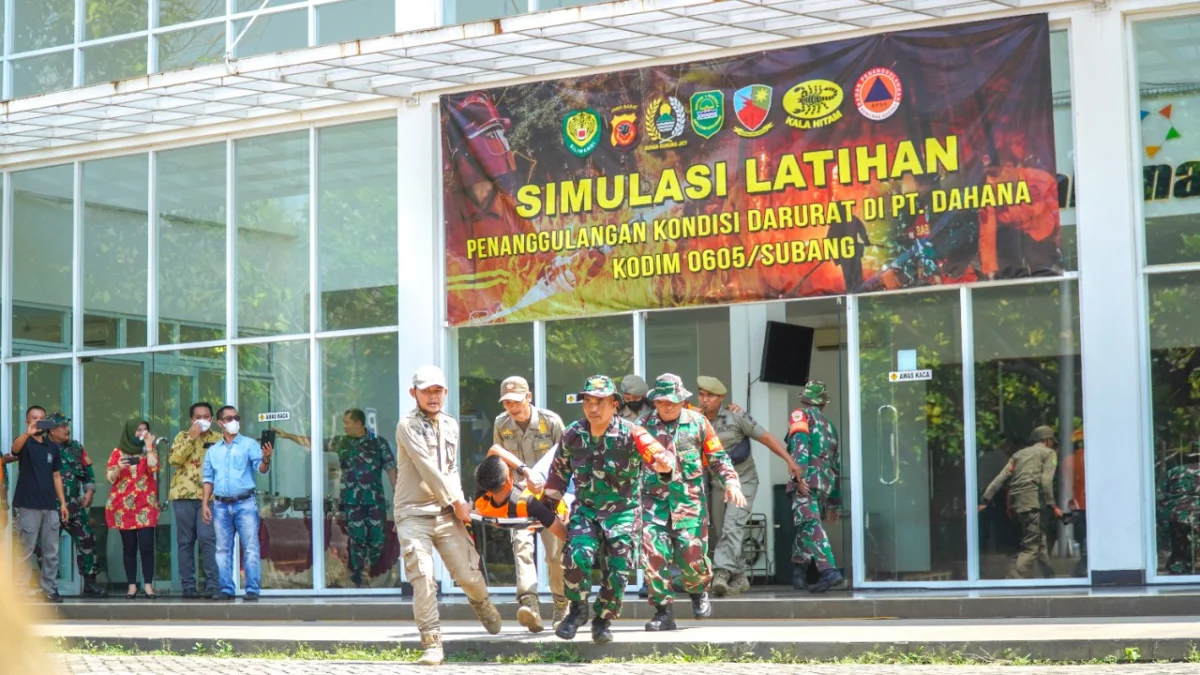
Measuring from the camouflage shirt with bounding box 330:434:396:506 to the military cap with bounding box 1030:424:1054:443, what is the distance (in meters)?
6.77

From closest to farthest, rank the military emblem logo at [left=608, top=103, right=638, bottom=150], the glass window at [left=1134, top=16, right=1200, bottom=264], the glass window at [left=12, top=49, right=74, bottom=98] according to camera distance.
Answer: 1. the glass window at [left=1134, top=16, right=1200, bottom=264]
2. the military emblem logo at [left=608, top=103, right=638, bottom=150]
3. the glass window at [left=12, top=49, right=74, bottom=98]

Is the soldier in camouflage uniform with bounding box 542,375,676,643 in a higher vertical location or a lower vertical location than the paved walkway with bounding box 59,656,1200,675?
higher

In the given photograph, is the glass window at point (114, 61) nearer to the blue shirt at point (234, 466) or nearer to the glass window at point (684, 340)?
the blue shirt at point (234, 466)

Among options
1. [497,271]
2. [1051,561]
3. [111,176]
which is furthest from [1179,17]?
[111,176]

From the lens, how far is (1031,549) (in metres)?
14.3

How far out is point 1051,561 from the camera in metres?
14.2

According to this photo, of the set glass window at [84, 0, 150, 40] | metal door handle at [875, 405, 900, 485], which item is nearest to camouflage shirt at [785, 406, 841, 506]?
metal door handle at [875, 405, 900, 485]

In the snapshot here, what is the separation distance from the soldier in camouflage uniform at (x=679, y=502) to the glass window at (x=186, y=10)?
925cm

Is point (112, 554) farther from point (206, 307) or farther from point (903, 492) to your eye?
point (903, 492)

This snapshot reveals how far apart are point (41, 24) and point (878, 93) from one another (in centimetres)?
Answer: 1091

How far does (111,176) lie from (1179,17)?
40.5 feet

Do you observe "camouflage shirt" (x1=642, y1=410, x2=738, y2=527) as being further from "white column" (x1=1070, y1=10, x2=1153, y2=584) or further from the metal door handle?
"white column" (x1=1070, y1=10, x2=1153, y2=584)

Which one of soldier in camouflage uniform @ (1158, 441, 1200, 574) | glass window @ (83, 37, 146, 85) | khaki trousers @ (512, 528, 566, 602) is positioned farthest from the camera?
glass window @ (83, 37, 146, 85)

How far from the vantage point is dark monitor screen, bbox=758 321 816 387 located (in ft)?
57.3
